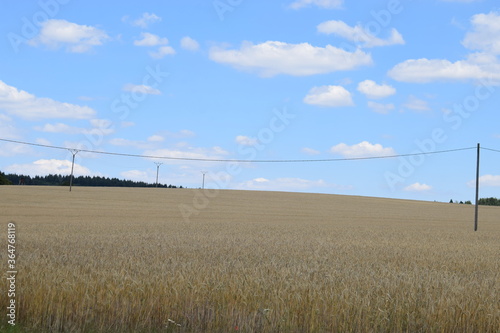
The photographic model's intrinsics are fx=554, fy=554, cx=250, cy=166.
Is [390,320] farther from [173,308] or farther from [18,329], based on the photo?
[18,329]

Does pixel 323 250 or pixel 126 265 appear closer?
pixel 126 265

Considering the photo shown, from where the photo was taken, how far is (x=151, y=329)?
9.79 metres

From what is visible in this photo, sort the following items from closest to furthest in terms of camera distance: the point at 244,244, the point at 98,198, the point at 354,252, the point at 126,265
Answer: the point at 126,265, the point at 354,252, the point at 244,244, the point at 98,198

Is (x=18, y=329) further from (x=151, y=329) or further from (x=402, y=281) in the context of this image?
(x=402, y=281)

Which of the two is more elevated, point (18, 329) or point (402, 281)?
point (402, 281)

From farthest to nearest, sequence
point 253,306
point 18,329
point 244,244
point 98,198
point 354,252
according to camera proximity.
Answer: point 98,198
point 244,244
point 354,252
point 253,306
point 18,329

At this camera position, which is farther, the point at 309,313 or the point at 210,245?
the point at 210,245

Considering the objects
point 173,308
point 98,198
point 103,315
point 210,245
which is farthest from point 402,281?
point 98,198

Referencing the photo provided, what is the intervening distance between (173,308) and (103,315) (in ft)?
4.13

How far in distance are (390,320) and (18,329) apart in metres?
6.51

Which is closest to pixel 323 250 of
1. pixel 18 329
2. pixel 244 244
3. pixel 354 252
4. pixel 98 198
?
pixel 354 252

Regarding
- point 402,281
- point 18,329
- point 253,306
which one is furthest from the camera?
point 402,281

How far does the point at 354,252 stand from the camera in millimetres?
21047

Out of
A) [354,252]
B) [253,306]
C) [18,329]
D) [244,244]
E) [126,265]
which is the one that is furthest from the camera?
[244,244]
